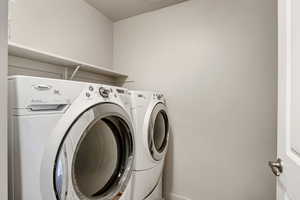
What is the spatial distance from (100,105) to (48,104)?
0.84 ft

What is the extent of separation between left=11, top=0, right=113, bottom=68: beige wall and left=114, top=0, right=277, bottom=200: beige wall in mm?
467

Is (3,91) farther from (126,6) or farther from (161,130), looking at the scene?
(126,6)

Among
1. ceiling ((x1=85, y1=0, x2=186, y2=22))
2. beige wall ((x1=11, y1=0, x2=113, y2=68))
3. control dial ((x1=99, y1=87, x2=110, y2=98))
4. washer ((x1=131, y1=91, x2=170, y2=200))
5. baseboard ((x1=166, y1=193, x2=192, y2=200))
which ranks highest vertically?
ceiling ((x1=85, y1=0, x2=186, y2=22))

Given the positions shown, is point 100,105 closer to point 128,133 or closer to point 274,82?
point 128,133

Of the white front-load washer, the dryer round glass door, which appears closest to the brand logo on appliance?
the white front-load washer

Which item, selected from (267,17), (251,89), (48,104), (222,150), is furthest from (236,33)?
(48,104)

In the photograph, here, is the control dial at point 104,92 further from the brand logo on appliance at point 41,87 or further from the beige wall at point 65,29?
the beige wall at point 65,29

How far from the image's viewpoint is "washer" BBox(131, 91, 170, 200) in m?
1.32

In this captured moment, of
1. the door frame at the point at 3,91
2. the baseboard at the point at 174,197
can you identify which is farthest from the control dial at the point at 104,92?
the baseboard at the point at 174,197

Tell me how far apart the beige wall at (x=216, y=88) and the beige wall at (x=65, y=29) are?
467 millimetres

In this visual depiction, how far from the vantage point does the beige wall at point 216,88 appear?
1.53 metres

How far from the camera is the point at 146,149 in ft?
4.57

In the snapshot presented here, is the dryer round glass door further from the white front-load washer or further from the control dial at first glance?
the white front-load washer

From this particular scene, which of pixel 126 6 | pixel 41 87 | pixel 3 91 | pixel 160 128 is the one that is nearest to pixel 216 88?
pixel 160 128
